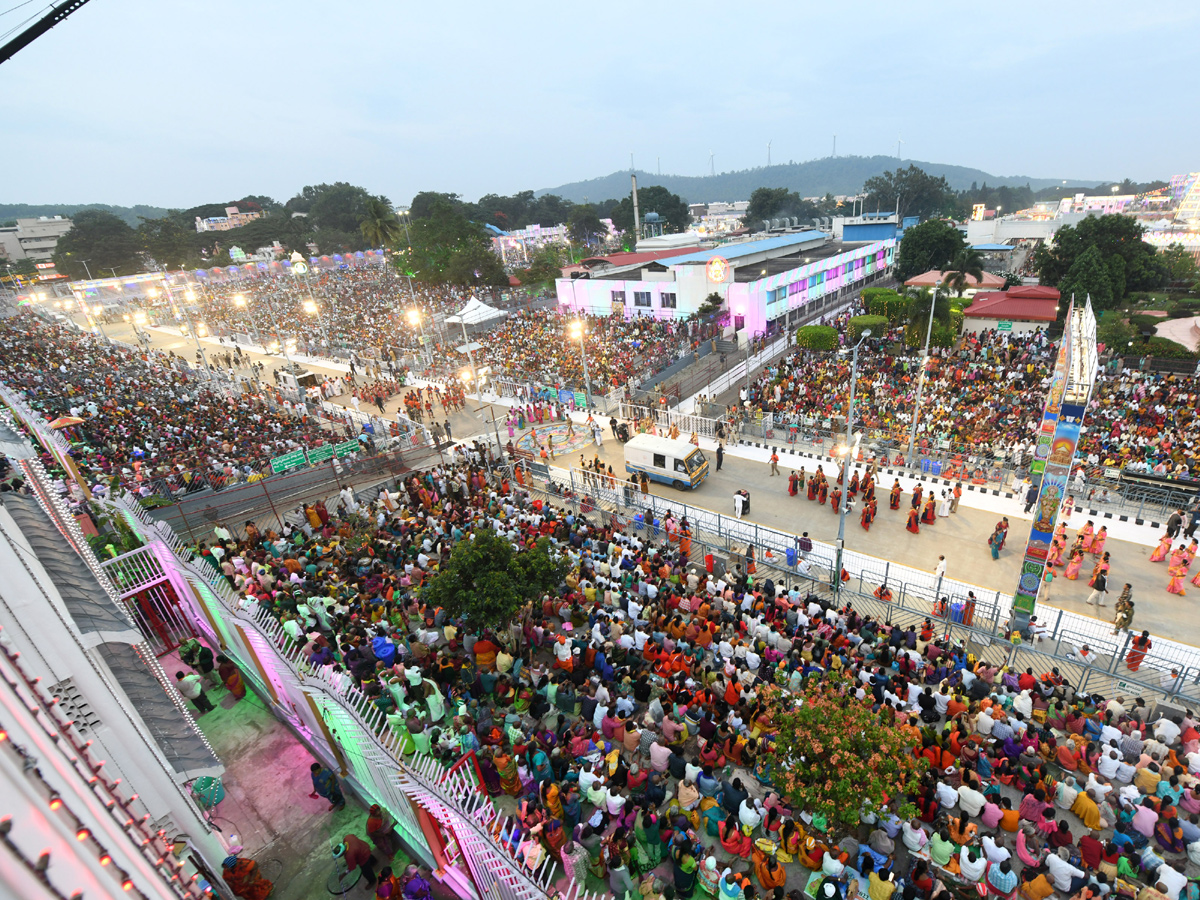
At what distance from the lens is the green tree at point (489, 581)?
36.8ft

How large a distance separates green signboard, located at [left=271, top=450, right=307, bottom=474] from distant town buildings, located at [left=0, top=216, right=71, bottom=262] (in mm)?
123865

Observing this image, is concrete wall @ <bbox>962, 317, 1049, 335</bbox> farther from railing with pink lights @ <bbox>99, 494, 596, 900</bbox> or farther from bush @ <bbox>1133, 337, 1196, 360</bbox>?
railing with pink lights @ <bbox>99, 494, 596, 900</bbox>

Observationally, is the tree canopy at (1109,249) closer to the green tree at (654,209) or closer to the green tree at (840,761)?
the green tree at (840,761)

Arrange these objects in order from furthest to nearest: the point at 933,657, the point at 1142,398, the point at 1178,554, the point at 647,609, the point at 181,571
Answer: the point at 1142,398
the point at 1178,554
the point at 647,609
the point at 933,657
the point at 181,571

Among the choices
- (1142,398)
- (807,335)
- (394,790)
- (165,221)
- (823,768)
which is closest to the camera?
(394,790)

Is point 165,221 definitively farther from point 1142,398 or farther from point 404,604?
point 1142,398

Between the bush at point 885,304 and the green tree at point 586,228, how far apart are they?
64.5 metres

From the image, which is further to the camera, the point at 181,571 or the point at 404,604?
the point at 404,604

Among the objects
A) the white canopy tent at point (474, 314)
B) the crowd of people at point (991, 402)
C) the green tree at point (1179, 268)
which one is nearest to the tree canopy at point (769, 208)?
the green tree at point (1179, 268)

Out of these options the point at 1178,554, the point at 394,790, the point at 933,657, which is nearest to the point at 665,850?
the point at 394,790

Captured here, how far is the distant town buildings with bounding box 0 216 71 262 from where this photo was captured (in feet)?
342

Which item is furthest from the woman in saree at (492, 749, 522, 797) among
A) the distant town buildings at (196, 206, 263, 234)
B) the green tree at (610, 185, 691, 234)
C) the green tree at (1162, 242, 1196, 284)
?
the distant town buildings at (196, 206, 263, 234)

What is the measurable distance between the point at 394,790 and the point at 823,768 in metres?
5.59

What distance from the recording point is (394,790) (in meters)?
7.11
